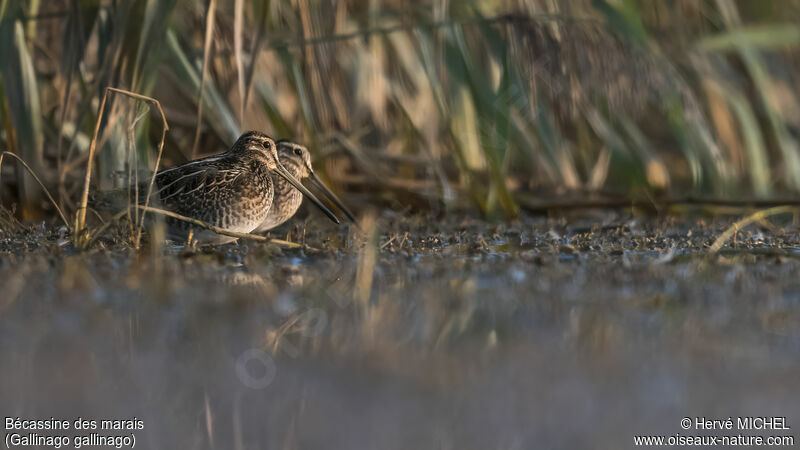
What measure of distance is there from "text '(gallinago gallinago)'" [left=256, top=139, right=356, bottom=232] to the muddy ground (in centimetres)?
40

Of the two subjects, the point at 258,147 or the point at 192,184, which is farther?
the point at 258,147

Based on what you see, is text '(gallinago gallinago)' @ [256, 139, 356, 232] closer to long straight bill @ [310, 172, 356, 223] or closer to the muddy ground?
long straight bill @ [310, 172, 356, 223]

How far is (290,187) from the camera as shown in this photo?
3795 millimetres

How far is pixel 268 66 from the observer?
4.30 m

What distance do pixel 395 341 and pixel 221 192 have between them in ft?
4.88

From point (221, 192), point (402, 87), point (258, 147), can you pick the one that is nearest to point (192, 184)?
point (221, 192)

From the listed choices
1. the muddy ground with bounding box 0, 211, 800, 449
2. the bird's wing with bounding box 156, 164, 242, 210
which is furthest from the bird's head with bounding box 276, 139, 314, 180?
the muddy ground with bounding box 0, 211, 800, 449

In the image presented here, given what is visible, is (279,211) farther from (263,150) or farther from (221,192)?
(221,192)

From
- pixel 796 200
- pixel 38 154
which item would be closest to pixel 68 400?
pixel 38 154

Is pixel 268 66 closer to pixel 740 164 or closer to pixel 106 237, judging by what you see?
pixel 106 237

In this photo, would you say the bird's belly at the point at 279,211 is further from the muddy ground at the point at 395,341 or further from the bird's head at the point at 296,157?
the muddy ground at the point at 395,341

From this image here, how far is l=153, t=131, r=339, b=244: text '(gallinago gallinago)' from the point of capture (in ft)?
11.0

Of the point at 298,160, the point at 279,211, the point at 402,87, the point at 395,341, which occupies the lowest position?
the point at 395,341

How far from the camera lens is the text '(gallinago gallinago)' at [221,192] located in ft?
11.0
